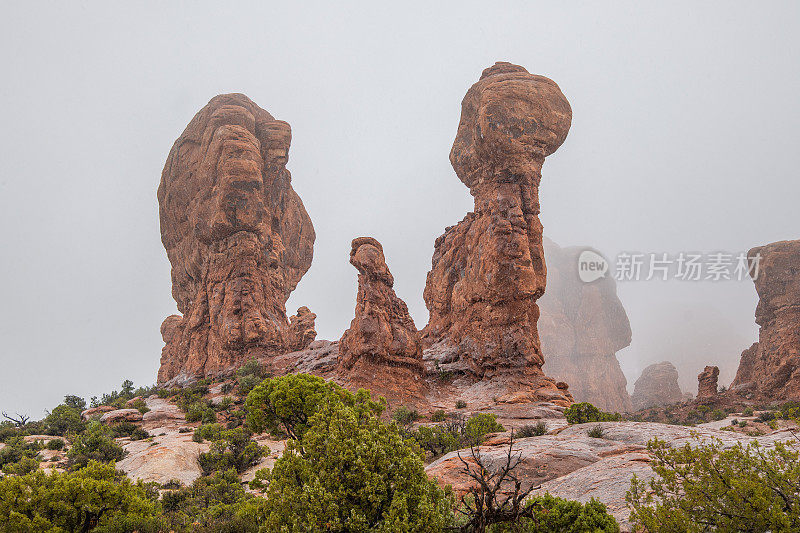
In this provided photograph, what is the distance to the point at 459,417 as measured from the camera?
79.4 ft

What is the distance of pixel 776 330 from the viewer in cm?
4662

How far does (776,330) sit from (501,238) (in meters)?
36.7

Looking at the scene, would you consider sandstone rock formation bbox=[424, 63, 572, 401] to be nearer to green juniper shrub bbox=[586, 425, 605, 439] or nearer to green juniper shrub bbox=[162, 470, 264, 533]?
green juniper shrub bbox=[586, 425, 605, 439]

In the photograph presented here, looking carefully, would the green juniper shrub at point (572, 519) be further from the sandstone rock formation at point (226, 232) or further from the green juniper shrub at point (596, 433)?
the sandstone rock formation at point (226, 232)

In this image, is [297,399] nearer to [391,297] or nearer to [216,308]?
[391,297]

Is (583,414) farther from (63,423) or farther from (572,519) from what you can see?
(63,423)

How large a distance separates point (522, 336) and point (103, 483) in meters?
28.5

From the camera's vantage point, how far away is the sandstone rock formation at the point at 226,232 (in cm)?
4081

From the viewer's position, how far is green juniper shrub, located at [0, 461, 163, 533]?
27.0 feet

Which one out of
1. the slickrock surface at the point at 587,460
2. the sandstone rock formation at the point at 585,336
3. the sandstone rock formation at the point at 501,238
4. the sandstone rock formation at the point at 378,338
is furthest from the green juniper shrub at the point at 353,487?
the sandstone rock formation at the point at 585,336

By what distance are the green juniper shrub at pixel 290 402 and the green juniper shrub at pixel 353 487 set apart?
247 inches

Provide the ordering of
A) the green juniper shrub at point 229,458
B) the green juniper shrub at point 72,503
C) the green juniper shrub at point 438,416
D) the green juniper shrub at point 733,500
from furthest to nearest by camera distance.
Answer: the green juniper shrub at point 438,416
the green juniper shrub at point 229,458
the green juniper shrub at point 72,503
the green juniper shrub at point 733,500

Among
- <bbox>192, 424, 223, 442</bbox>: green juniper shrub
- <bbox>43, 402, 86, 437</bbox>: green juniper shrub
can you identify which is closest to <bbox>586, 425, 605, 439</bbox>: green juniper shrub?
<bbox>192, 424, 223, 442</bbox>: green juniper shrub

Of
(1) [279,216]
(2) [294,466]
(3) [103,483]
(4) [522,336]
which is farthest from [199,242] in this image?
(2) [294,466]
